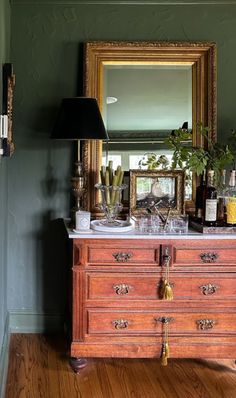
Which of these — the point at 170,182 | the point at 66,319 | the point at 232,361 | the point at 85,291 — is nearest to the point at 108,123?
the point at 170,182

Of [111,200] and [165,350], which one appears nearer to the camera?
[165,350]

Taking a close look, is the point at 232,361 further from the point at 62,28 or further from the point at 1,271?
the point at 62,28

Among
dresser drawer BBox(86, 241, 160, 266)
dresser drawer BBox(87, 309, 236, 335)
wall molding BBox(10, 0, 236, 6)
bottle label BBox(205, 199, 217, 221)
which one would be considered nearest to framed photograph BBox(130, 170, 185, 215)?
bottle label BBox(205, 199, 217, 221)

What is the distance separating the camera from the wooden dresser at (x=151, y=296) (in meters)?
2.77

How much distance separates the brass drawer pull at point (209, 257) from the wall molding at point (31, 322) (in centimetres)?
120

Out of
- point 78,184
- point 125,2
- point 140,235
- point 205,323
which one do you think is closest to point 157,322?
point 205,323

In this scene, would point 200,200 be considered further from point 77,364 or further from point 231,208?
point 77,364

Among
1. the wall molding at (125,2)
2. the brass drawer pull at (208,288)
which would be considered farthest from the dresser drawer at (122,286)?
the wall molding at (125,2)

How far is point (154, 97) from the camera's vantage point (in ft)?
10.8

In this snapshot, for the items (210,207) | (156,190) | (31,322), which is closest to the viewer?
(210,207)

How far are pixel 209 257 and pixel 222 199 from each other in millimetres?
441

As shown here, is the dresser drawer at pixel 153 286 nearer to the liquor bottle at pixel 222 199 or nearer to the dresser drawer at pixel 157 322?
the dresser drawer at pixel 157 322

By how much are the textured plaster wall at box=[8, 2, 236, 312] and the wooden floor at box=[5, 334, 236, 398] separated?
1.92ft

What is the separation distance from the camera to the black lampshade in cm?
287
